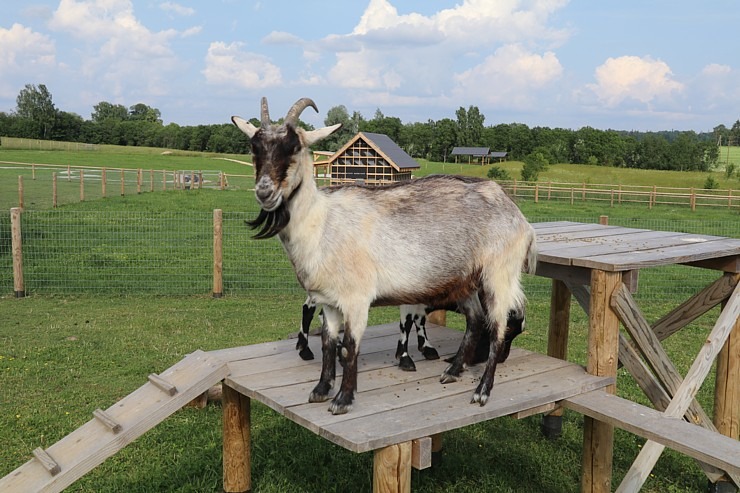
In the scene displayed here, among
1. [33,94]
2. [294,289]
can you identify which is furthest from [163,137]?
[294,289]

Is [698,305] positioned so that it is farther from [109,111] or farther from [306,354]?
[109,111]

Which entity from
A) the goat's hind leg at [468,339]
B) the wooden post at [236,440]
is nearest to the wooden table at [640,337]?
the goat's hind leg at [468,339]

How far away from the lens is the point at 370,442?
12.0ft

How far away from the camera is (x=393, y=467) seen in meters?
3.82

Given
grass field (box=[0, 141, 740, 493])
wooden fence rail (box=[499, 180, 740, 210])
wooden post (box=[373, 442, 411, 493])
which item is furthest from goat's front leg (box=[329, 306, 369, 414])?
wooden fence rail (box=[499, 180, 740, 210])

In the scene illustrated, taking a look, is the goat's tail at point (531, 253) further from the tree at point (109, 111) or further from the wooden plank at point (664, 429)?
the tree at point (109, 111)

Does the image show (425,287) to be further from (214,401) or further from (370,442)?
(214,401)

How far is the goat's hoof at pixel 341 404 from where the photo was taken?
4.10 meters

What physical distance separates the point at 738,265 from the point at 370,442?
13.3 ft

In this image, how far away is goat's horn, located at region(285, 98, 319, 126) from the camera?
3.90 meters

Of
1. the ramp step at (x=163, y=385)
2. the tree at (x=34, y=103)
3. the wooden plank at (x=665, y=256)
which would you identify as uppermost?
the tree at (x=34, y=103)

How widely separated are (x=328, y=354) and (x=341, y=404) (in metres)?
0.40

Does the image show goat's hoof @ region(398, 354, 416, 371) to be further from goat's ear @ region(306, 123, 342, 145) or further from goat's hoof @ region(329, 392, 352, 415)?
goat's ear @ region(306, 123, 342, 145)

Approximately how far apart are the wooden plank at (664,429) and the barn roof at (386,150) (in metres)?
34.7
